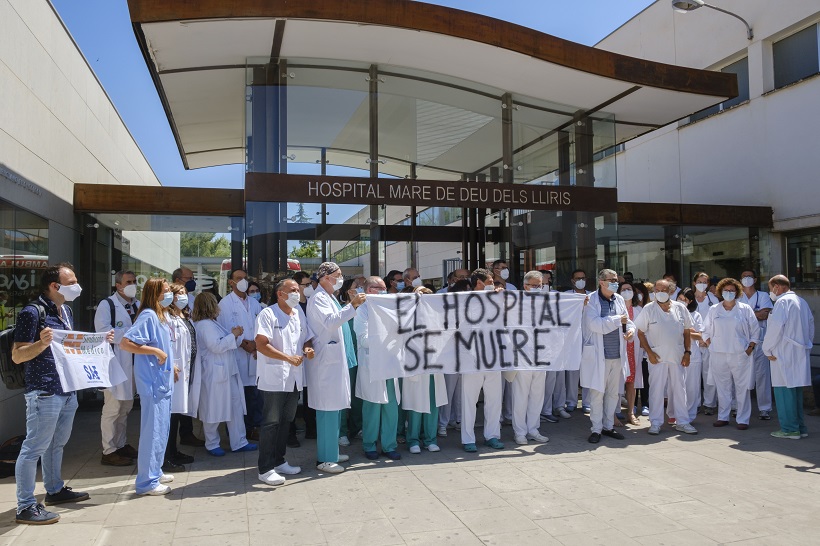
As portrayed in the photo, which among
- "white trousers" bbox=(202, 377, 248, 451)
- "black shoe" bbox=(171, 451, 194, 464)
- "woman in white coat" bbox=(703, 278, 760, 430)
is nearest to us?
"black shoe" bbox=(171, 451, 194, 464)

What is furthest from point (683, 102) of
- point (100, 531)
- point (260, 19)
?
point (100, 531)

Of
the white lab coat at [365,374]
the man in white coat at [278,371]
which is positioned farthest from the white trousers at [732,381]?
the man in white coat at [278,371]

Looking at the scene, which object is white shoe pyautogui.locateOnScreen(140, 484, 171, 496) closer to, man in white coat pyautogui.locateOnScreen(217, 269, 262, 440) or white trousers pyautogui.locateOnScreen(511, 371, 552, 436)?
man in white coat pyautogui.locateOnScreen(217, 269, 262, 440)

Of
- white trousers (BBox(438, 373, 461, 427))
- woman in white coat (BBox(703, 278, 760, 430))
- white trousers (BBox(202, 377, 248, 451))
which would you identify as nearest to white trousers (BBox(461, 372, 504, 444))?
white trousers (BBox(438, 373, 461, 427))

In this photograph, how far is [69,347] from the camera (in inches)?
214

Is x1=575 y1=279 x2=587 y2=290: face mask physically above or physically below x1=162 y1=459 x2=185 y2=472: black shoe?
above

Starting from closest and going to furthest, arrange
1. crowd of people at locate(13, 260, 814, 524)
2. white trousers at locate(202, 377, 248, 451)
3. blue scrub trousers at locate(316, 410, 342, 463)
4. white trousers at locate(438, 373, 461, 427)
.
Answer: crowd of people at locate(13, 260, 814, 524), blue scrub trousers at locate(316, 410, 342, 463), white trousers at locate(202, 377, 248, 451), white trousers at locate(438, 373, 461, 427)

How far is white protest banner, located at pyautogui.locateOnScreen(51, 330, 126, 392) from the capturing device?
5.29 metres

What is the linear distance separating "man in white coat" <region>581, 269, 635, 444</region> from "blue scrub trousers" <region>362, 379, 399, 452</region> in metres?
2.54

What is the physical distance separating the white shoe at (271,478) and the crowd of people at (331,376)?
0.01m

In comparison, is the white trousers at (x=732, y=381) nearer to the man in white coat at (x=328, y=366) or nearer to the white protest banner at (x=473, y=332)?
the white protest banner at (x=473, y=332)

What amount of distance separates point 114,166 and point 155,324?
9432mm

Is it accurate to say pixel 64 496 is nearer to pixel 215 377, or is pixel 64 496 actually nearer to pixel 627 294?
pixel 215 377

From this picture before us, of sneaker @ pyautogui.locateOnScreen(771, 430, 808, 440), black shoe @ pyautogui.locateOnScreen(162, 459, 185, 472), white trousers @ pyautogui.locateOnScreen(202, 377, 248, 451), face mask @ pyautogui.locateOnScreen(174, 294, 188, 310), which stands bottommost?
sneaker @ pyautogui.locateOnScreen(771, 430, 808, 440)
